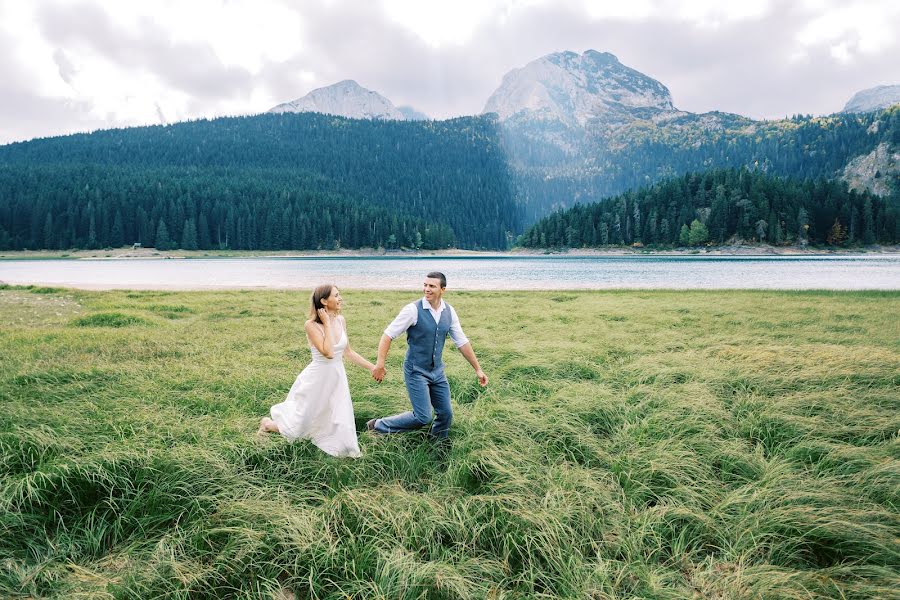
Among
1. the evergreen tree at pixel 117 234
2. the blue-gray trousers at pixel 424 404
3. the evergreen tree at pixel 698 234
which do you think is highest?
the evergreen tree at pixel 117 234

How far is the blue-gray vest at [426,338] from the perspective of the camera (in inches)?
205

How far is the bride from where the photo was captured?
4957mm

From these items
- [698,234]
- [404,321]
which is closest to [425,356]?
[404,321]

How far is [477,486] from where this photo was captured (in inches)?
175

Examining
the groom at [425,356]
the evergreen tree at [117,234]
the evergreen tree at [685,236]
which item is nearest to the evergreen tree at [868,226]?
the evergreen tree at [685,236]

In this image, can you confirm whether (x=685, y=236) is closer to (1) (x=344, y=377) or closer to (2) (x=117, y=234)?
(1) (x=344, y=377)

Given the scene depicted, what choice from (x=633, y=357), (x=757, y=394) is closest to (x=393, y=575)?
(x=757, y=394)

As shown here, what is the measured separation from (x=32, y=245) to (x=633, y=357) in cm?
15466

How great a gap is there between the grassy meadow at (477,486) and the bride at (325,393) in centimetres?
23

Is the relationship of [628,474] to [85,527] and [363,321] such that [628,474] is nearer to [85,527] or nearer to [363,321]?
[85,527]

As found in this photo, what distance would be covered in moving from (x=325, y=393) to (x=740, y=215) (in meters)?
129

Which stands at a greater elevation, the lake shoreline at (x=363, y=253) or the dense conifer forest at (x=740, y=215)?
the dense conifer forest at (x=740, y=215)

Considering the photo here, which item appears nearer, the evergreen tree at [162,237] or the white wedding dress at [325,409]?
the white wedding dress at [325,409]

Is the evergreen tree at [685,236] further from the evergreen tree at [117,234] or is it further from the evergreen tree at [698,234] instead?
A: the evergreen tree at [117,234]
